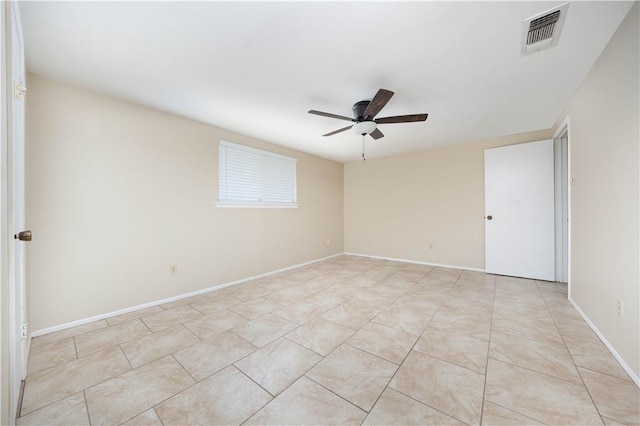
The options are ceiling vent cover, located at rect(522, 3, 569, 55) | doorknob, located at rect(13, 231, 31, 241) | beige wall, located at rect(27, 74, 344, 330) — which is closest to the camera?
doorknob, located at rect(13, 231, 31, 241)

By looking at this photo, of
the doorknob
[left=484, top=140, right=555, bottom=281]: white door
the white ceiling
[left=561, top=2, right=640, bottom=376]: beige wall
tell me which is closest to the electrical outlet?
[left=561, top=2, right=640, bottom=376]: beige wall

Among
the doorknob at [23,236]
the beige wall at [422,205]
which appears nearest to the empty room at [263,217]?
the doorknob at [23,236]

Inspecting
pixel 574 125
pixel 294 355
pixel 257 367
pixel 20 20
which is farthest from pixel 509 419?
pixel 20 20

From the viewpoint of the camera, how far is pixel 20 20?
62.5 inches

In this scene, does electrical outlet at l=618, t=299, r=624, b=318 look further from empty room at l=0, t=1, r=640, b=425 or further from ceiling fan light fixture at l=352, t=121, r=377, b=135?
ceiling fan light fixture at l=352, t=121, r=377, b=135

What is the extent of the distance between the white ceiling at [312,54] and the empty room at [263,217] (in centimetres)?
2

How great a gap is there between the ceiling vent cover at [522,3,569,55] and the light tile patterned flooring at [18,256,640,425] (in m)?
2.35

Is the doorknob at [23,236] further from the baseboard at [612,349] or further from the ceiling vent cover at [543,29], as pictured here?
the baseboard at [612,349]

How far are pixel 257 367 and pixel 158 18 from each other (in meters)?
2.45

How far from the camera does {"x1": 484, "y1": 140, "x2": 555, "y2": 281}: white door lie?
12.3ft

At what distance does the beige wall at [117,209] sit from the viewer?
2.24 m

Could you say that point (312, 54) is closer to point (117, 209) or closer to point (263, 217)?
point (117, 209)

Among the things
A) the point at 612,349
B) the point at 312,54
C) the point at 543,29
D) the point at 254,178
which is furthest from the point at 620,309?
the point at 254,178

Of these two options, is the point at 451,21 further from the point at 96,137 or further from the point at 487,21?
the point at 96,137
